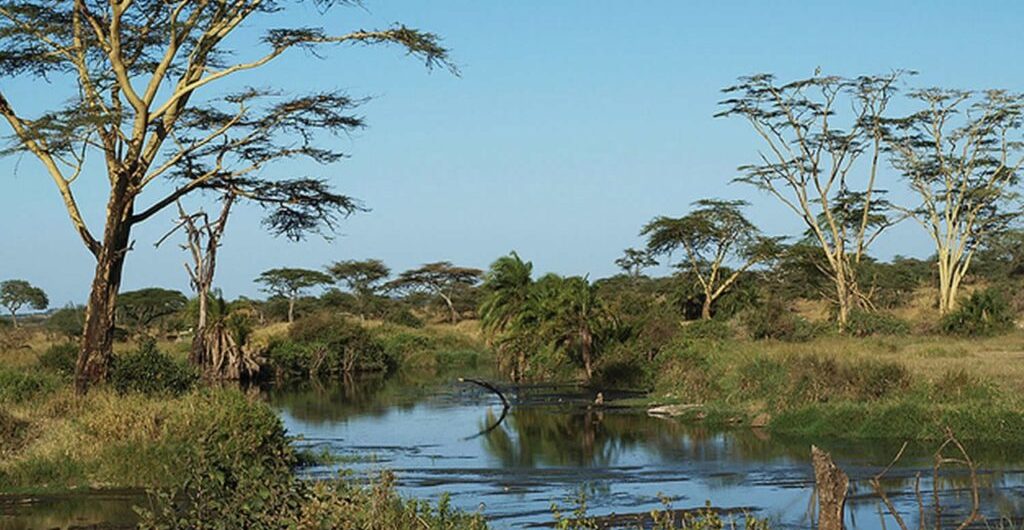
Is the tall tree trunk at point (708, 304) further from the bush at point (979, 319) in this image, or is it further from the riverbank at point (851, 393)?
the riverbank at point (851, 393)

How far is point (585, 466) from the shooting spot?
17.8 meters

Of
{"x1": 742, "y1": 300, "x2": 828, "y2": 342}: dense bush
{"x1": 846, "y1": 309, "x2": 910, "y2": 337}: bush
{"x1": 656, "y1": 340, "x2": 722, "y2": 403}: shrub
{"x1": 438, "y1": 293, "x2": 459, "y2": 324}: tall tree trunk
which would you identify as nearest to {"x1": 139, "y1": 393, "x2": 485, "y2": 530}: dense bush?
{"x1": 656, "y1": 340, "x2": 722, "y2": 403}: shrub

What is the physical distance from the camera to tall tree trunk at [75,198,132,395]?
712 inches

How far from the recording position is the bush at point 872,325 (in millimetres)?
35000

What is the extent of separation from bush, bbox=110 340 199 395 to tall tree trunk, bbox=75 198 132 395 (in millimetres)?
265

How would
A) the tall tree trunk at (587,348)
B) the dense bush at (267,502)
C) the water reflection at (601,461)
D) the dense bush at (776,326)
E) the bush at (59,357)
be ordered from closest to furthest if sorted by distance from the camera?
1. the dense bush at (267,502)
2. the water reflection at (601,461)
3. the bush at (59,357)
4. the dense bush at (776,326)
5. the tall tree trunk at (587,348)

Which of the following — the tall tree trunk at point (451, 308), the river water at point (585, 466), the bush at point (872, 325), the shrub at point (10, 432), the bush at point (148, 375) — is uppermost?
the tall tree trunk at point (451, 308)

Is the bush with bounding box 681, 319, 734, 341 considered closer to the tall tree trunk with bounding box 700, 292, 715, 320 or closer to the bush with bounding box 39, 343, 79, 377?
the tall tree trunk with bounding box 700, 292, 715, 320

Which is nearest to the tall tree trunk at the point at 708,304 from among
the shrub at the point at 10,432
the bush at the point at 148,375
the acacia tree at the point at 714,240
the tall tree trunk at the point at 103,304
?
the acacia tree at the point at 714,240

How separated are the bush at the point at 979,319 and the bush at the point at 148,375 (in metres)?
22.0

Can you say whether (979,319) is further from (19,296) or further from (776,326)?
(19,296)

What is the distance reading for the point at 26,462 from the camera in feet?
49.1

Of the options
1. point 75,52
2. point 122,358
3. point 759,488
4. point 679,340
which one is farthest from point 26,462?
point 679,340

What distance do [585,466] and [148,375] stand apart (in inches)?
238
